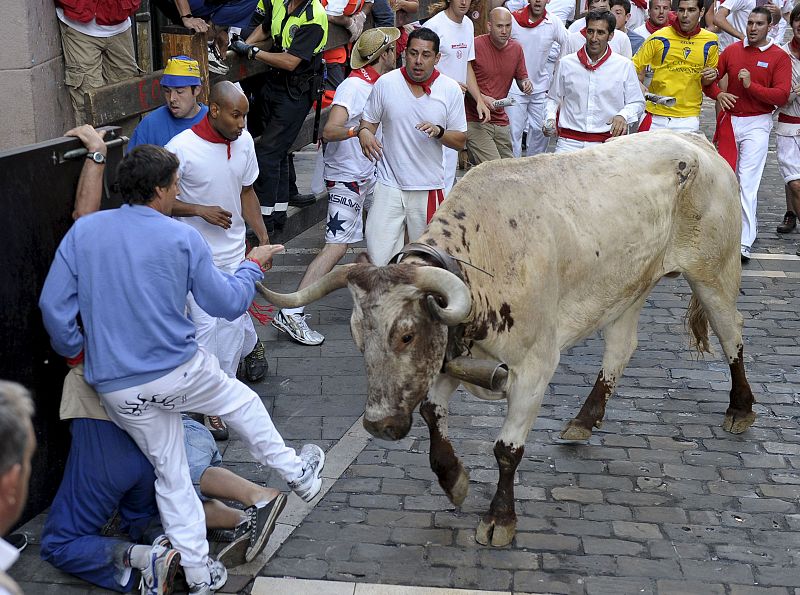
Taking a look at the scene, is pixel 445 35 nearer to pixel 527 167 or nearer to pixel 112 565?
pixel 527 167

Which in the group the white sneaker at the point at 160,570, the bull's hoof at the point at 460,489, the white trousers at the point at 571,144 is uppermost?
the white trousers at the point at 571,144

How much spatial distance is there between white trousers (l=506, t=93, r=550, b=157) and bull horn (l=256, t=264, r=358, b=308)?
769 cm

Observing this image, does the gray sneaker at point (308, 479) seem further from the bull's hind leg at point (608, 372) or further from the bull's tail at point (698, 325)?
the bull's tail at point (698, 325)

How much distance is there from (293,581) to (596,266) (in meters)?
2.55

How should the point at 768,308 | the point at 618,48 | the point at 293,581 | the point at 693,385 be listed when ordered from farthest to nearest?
1. the point at 618,48
2. the point at 768,308
3. the point at 693,385
4. the point at 293,581

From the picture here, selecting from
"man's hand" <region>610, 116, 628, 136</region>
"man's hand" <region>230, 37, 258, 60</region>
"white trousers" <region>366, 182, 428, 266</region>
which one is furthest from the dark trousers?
"man's hand" <region>610, 116, 628, 136</region>

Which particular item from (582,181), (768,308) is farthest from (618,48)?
(582,181)

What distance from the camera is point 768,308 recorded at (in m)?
9.37

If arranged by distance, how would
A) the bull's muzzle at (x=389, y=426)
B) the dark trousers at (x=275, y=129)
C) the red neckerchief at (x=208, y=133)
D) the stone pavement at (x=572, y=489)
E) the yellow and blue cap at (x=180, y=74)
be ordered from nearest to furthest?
1. the bull's muzzle at (x=389, y=426)
2. the stone pavement at (x=572, y=489)
3. the red neckerchief at (x=208, y=133)
4. the yellow and blue cap at (x=180, y=74)
5. the dark trousers at (x=275, y=129)

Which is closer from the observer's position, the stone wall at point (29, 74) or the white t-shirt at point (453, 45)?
the stone wall at point (29, 74)

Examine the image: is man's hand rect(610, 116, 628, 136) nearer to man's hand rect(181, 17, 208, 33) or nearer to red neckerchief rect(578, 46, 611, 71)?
red neckerchief rect(578, 46, 611, 71)

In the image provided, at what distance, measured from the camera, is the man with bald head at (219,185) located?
6281 mm

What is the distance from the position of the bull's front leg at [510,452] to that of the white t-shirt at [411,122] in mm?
2712

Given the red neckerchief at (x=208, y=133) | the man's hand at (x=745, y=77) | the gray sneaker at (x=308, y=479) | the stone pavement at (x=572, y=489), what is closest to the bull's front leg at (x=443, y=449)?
the stone pavement at (x=572, y=489)
